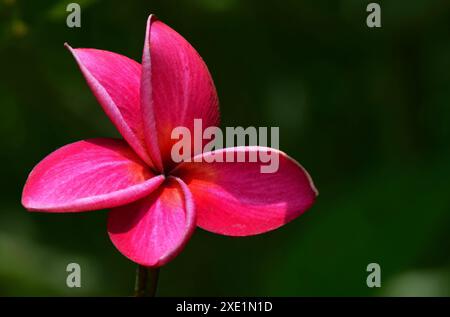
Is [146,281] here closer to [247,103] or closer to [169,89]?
[169,89]

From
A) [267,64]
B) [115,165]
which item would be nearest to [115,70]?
[115,165]

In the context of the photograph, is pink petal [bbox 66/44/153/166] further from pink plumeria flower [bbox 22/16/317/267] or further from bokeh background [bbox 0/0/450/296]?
bokeh background [bbox 0/0/450/296]

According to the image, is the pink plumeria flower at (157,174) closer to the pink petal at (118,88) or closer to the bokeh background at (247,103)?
the pink petal at (118,88)

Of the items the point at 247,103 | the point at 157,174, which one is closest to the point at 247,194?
the point at 157,174

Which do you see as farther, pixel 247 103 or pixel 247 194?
pixel 247 103

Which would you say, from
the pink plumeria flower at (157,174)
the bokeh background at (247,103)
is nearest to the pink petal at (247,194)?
the pink plumeria flower at (157,174)

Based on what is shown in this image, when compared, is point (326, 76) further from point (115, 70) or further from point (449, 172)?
point (115, 70)

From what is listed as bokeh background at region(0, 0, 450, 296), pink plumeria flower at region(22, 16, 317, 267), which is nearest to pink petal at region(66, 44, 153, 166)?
pink plumeria flower at region(22, 16, 317, 267)
